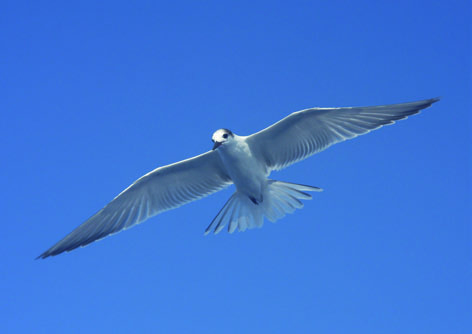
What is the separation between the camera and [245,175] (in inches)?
330

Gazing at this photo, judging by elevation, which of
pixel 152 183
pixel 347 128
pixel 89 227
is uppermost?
pixel 347 128

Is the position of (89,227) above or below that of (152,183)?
below

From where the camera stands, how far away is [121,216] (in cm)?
895

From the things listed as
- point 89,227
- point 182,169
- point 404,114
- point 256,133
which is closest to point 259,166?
point 256,133

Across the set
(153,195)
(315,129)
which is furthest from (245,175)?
(153,195)

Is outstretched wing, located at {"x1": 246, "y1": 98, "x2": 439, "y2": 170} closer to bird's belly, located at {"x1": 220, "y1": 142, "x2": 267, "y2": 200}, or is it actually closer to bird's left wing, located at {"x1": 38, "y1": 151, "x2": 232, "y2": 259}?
bird's belly, located at {"x1": 220, "y1": 142, "x2": 267, "y2": 200}

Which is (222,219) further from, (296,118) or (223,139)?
(296,118)

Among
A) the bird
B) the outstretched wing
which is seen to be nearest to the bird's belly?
the bird

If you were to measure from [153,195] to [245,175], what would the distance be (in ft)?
5.34

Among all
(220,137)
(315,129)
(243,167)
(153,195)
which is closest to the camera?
(220,137)

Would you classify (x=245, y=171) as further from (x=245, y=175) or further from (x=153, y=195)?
(x=153, y=195)

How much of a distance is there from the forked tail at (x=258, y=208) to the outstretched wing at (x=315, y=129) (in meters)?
0.51

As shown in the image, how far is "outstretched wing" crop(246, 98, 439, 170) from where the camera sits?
26.6 ft

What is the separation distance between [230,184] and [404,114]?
2865mm
